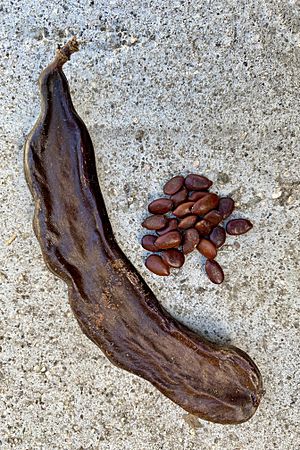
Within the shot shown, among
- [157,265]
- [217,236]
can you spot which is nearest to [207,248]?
[217,236]

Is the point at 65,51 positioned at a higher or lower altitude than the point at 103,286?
higher

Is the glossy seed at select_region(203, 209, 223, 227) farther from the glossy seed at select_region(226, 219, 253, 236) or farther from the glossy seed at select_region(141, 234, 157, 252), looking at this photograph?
the glossy seed at select_region(141, 234, 157, 252)

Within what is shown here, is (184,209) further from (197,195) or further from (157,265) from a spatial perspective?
(157,265)

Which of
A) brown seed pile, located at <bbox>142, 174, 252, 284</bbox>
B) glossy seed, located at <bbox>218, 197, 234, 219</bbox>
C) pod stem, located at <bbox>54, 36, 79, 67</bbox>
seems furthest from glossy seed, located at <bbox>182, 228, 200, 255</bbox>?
pod stem, located at <bbox>54, 36, 79, 67</bbox>

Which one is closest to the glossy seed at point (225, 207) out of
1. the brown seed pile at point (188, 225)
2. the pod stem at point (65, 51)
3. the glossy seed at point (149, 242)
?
the brown seed pile at point (188, 225)

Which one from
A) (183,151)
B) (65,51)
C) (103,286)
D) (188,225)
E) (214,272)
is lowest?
(103,286)

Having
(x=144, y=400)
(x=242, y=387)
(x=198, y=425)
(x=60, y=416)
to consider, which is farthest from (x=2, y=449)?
(x=242, y=387)
